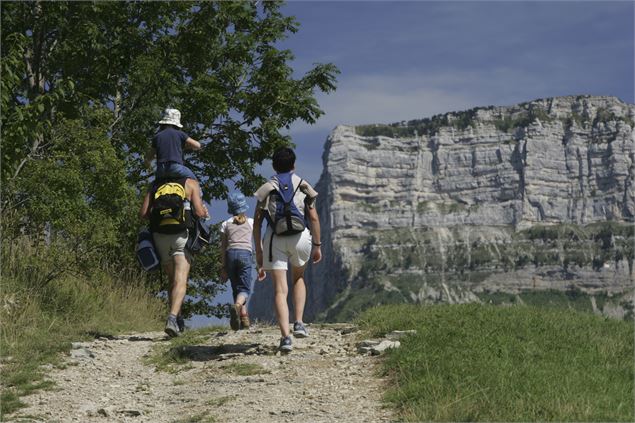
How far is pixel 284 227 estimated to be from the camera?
34.1ft

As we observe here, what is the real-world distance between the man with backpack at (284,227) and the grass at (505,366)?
1.56m

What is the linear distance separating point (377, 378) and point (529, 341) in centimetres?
208

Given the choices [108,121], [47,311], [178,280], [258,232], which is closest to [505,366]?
[258,232]

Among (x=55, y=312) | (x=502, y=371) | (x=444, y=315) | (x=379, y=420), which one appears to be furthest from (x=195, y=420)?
(x=55, y=312)

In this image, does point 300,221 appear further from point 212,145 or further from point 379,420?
point 212,145

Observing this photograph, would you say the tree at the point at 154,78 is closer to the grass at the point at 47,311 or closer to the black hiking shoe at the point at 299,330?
the grass at the point at 47,311

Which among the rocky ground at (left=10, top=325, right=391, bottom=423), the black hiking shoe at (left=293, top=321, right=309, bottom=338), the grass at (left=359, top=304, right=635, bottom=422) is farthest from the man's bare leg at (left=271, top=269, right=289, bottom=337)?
the grass at (left=359, top=304, right=635, bottom=422)

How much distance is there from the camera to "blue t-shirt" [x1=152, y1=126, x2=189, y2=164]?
37.7 feet

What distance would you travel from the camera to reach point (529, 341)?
10211mm

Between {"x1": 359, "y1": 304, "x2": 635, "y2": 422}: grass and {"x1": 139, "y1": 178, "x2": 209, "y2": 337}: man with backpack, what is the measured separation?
2.65 metres

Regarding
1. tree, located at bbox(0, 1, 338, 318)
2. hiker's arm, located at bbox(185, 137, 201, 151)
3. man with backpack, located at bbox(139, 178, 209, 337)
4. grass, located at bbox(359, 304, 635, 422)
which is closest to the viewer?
grass, located at bbox(359, 304, 635, 422)

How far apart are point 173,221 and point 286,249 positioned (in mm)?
1609

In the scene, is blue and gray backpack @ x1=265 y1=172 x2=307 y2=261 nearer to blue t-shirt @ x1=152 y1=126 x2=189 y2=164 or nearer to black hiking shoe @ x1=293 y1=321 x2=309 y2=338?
black hiking shoe @ x1=293 y1=321 x2=309 y2=338

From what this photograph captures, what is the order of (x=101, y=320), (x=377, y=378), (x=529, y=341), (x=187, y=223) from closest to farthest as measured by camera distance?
1. (x=377, y=378)
2. (x=529, y=341)
3. (x=187, y=223)
4. (x=101, y=320)
